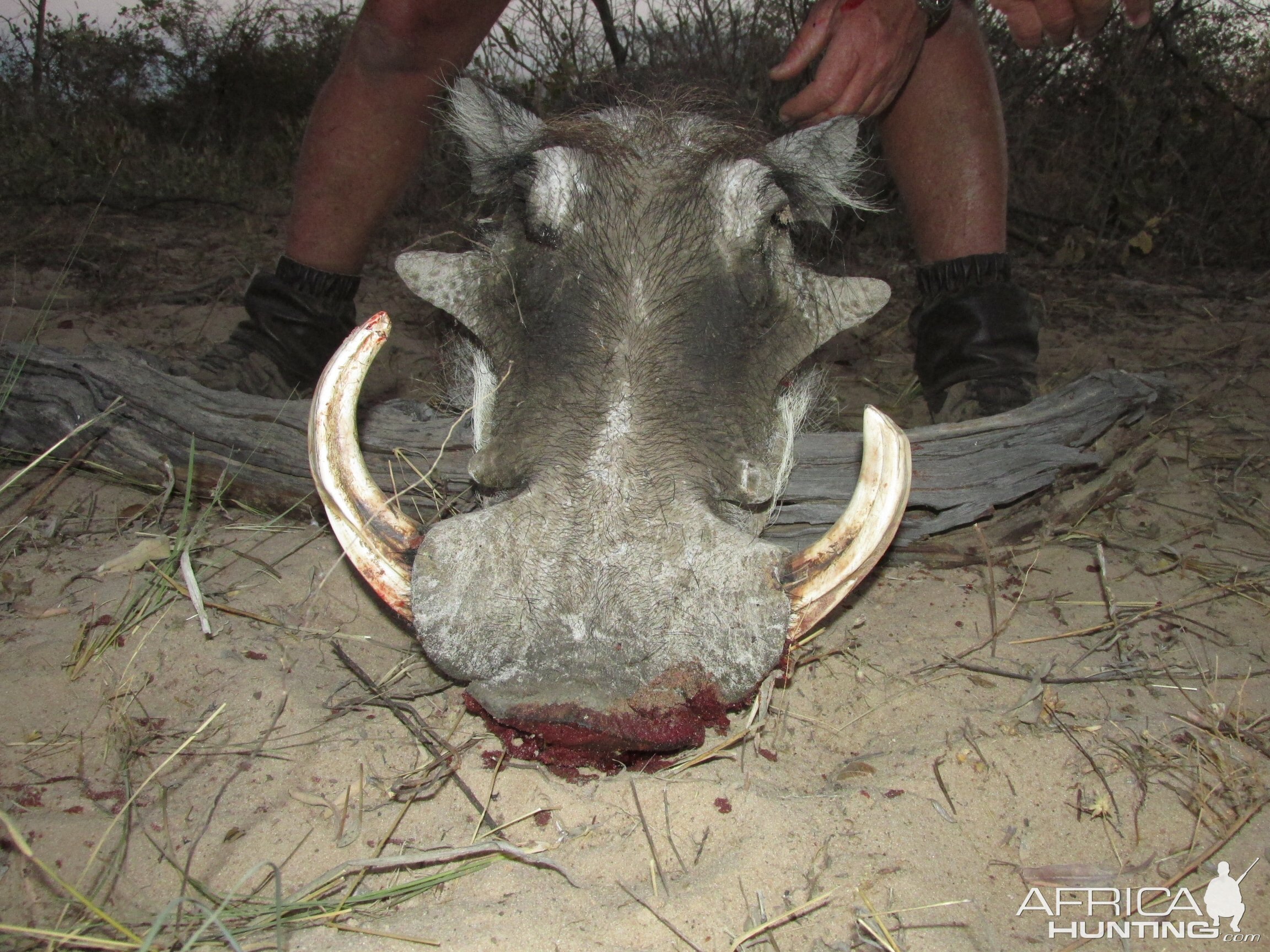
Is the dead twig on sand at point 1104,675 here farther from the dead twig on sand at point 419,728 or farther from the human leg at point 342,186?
the human leg at point 342,186

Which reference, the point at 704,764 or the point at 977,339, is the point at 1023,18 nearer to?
the point at 977,339

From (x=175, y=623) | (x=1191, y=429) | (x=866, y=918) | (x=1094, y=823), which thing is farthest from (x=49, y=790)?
(x=1191, y=429)

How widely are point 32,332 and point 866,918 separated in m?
3.08

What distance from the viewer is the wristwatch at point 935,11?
101 inches

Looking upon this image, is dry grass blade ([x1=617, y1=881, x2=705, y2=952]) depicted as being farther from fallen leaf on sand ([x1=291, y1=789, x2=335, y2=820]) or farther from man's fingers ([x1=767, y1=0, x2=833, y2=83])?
man's fingers ([x1=767, y1=0, x2=833, y2=83])

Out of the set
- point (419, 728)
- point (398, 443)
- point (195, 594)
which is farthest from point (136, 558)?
point (419, 728)

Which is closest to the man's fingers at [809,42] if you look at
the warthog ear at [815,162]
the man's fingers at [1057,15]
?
the warthog ear at [815,162]

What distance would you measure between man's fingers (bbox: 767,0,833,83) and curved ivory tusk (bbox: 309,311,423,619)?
1.25 m

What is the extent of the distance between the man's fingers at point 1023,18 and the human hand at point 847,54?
242mm

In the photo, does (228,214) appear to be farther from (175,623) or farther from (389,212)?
(175,623)

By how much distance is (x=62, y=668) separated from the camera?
66.1 inches

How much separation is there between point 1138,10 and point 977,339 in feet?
3.23

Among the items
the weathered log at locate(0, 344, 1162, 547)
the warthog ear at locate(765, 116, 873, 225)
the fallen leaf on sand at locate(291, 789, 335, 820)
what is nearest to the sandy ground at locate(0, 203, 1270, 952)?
the fallen leaf on sand at locate(291, 789, 335, 820)

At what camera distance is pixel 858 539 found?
4.68 ft
